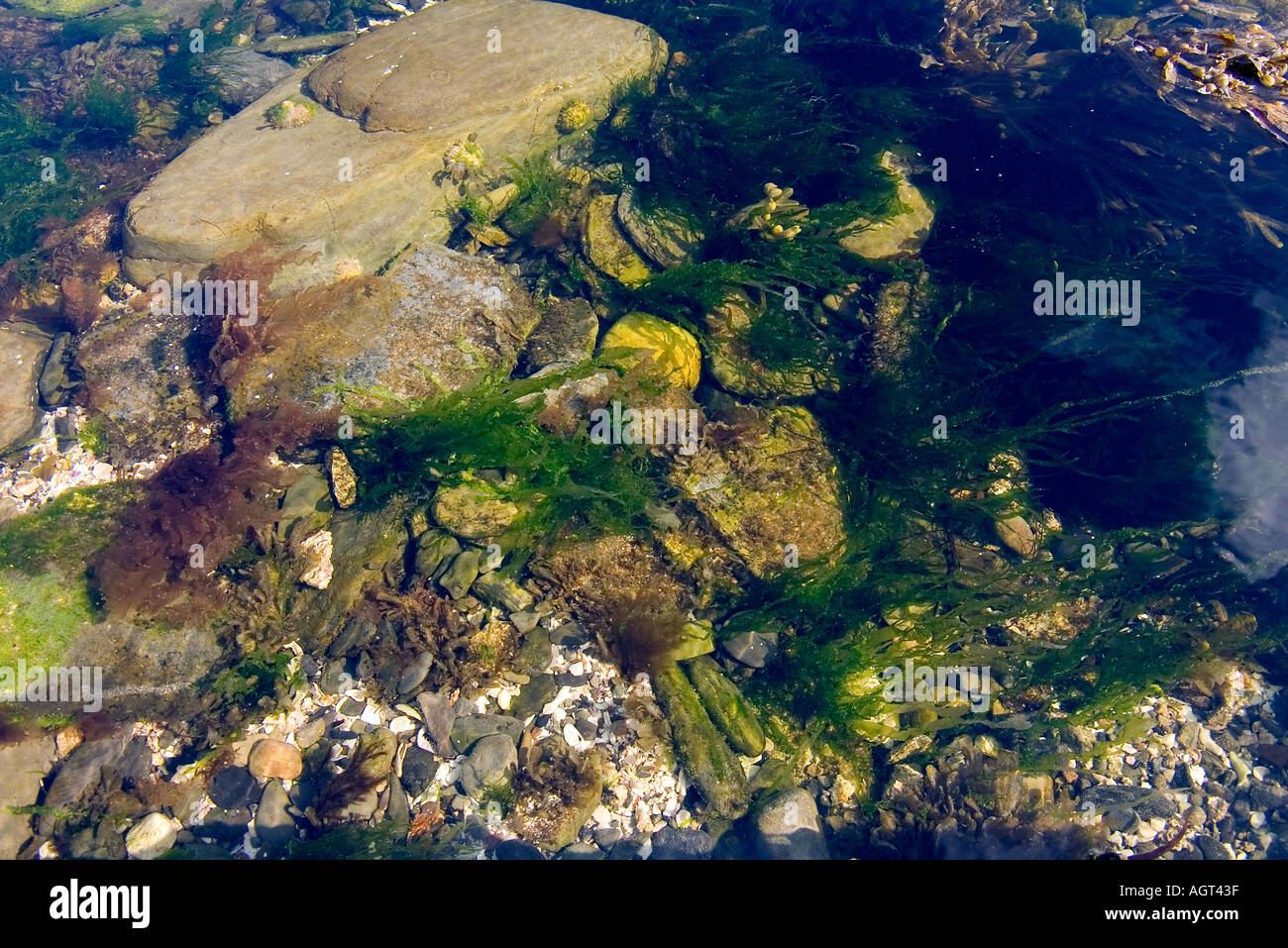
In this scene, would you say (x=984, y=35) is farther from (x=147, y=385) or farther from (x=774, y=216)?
(x=147, y=385)

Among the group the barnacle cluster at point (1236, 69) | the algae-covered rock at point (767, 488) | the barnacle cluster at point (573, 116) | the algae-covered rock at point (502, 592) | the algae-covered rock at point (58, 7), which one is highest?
the algae-covered rock at point (58, 7)

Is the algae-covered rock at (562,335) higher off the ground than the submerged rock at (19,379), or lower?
higher

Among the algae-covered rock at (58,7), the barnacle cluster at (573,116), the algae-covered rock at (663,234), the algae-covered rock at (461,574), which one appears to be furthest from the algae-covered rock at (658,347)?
the algae-covered rock at (58,7)

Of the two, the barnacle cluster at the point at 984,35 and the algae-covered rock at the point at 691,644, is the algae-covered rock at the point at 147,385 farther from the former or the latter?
the barnacle cluster at the point at 984,35

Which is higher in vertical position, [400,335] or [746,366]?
[400,335]

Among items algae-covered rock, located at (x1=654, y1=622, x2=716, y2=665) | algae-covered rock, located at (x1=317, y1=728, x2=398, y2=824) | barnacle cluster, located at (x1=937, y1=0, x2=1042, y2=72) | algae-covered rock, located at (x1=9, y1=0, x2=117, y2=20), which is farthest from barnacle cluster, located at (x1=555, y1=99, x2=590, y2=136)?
algae-covered rock, located at (x1=9, y1=0, x2=117, y2=20)

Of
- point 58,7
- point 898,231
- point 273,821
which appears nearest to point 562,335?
point 898,231

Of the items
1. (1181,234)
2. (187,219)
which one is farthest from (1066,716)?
(187,219)
